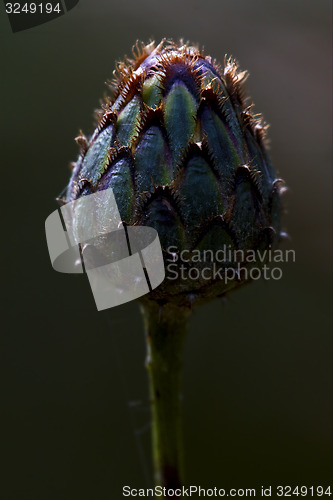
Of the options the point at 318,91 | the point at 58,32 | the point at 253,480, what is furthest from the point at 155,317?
the point at 318,91

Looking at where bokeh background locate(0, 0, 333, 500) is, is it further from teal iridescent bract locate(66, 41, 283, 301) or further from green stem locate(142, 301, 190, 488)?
teal iridescent bract locate(66, 41, 283, 301)

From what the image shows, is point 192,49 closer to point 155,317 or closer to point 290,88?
point 155,317

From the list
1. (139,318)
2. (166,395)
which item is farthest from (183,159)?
(139,318)

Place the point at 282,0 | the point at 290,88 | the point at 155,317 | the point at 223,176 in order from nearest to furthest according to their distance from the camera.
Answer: the point at 223,176, the point at 155,317, the point at 282,0, the point at 290,88

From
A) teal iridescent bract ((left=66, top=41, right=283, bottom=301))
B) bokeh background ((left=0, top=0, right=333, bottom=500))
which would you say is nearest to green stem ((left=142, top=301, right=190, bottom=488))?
teal iridescent bract ((left=66, top=41, right=283, bottom=301))

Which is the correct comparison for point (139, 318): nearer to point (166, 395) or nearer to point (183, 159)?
point (166, 395)

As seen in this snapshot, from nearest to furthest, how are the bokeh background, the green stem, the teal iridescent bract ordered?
the teal iridescent bract → the green stem → the bokeh background

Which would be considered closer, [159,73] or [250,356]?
[159,73]
